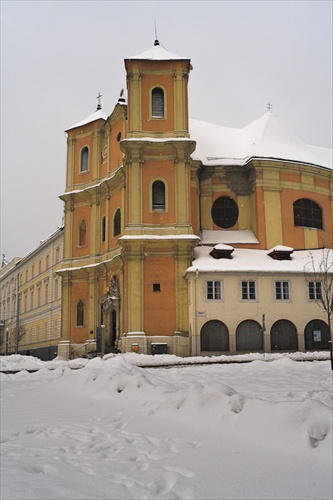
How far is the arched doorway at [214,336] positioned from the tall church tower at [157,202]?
1289 millimetres

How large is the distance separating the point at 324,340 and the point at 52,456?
28.0 meters

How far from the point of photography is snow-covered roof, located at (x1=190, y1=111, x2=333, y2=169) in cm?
3712

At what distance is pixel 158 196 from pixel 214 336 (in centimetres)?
922

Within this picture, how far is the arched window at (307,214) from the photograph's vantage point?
1421 inches

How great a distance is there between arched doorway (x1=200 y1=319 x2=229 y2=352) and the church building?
55 mm

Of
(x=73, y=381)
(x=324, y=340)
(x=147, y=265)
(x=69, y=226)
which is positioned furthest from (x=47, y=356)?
(x=73, y=381)

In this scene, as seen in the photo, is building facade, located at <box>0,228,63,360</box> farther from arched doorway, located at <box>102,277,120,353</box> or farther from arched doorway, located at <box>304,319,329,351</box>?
arched doorway, located at <box>304,319,329,351</box>

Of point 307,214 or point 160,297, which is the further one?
point 307,214

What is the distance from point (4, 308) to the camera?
73.1m

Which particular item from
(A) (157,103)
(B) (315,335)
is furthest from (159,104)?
(B) (315,335)

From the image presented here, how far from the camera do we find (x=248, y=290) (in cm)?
3041

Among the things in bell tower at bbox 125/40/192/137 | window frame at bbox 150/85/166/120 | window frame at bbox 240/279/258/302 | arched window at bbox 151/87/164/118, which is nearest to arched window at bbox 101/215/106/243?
bell tower at bbox 125/40/192/137

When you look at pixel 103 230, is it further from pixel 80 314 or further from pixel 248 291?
pixel 248 291

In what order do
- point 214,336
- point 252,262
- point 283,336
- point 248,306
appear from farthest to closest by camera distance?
point 252,262 → point 283,336 → point 248,306 → point 214,336
